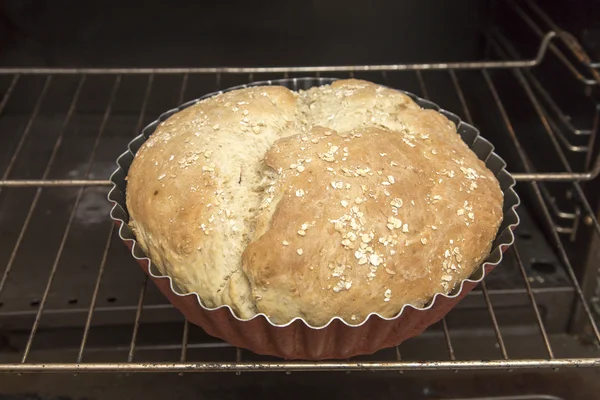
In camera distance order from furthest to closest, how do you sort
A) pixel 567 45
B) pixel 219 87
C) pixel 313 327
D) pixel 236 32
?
pixel 219 87, pixel 236 32, pixel 567 45, pixel 313 327

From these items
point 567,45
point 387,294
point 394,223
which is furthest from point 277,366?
point 567,45

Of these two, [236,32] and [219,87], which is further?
[219,87]

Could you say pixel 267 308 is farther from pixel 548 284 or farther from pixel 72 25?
pixel 72 25

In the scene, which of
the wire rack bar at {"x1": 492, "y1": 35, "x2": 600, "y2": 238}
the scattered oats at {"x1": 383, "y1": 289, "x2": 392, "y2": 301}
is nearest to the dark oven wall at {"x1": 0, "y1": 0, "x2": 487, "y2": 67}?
the wire rack bar at {"x1": 492, "y1": 35, "x2": 600, "y2": 238}

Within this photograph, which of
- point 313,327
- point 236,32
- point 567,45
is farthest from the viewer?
point 236,32

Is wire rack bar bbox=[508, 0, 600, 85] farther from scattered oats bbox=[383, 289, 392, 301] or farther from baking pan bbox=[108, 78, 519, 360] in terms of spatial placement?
scattered oats bbox=[383, 289, 392, 301]

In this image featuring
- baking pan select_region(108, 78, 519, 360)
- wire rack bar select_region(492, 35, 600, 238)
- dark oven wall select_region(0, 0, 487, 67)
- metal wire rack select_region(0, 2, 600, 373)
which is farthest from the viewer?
dark oven wall select_region(0, 0, 487, 67)

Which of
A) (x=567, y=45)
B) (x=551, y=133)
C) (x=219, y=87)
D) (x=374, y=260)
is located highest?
(x=567, y=45)

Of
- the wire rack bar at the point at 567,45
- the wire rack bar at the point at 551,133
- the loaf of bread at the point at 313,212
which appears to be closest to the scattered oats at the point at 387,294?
the loaf of bread at the point at 313,212

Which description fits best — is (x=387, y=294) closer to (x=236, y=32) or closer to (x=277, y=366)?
(x=277, y=366)
